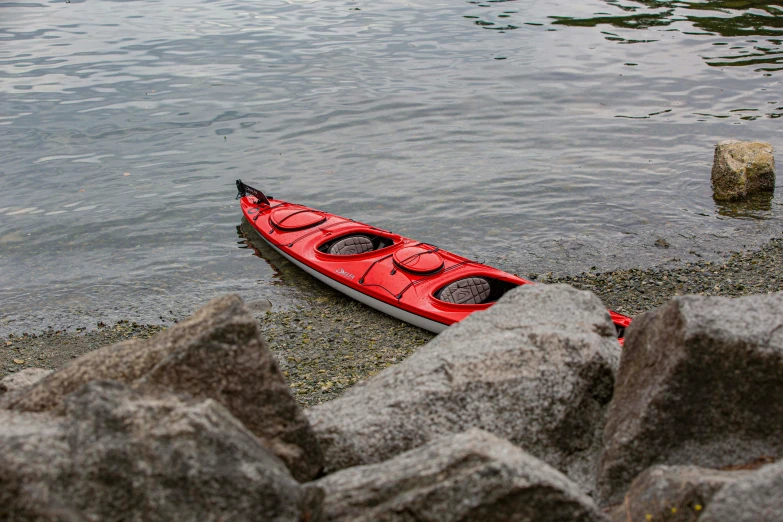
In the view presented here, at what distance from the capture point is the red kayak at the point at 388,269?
8.84 metres

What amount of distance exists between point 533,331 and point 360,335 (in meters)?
4.69

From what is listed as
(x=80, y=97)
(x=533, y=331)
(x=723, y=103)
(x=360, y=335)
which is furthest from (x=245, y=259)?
(x=723, y=103)

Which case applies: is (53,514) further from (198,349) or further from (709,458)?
(709,458)

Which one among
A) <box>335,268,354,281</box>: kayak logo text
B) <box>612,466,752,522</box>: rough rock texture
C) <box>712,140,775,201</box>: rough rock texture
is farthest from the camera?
<box>712,140,775,201</box>: rough rock texture

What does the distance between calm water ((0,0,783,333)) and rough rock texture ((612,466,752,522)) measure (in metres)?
7.31

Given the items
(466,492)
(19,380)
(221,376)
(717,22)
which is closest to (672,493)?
(466,492)

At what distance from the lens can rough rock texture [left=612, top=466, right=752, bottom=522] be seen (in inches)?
124

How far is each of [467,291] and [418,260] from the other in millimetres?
891

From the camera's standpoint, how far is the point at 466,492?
9.92ft

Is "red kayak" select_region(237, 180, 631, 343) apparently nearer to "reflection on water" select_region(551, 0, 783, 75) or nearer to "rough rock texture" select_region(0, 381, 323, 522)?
"rough rock texture" select_region(0, 381, 323, 522)

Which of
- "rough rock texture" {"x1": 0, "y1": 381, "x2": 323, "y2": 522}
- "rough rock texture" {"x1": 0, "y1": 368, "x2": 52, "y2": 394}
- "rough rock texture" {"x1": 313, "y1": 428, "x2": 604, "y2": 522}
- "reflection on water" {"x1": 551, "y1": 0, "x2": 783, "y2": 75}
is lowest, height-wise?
"rough rock texture" {"x1": 0, "y1": 368, "x2": 52, "y2": 394}

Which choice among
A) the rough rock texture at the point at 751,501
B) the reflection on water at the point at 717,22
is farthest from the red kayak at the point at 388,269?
the reflection on water at the point at 717,22

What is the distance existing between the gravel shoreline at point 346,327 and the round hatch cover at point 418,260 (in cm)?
73

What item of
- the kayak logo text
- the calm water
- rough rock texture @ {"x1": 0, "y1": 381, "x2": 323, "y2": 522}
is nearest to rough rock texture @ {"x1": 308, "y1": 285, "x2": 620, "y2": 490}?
rough rock texture @ {"x1": 0, "y1": 381, "x2": 323, "y2": 522}
